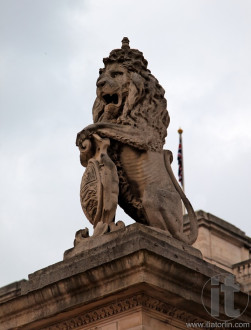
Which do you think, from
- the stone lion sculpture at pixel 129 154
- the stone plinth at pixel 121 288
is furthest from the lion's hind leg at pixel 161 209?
the stone plinth at pixel 121 288

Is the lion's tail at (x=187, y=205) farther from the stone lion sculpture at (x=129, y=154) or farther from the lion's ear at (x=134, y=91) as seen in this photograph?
the lion's ear at (x=134, y=91)

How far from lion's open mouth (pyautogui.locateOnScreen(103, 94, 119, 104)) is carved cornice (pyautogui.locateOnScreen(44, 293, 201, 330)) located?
300 cm

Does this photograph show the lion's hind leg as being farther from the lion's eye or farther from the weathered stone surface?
the weathered stone surface

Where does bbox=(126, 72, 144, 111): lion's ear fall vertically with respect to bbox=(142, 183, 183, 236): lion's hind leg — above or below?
above

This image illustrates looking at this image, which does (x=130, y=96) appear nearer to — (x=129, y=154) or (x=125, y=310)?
(x=129, y=154)

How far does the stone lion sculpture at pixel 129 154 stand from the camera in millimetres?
11945

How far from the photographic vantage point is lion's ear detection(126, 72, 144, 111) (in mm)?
12562

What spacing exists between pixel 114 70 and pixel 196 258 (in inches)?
112

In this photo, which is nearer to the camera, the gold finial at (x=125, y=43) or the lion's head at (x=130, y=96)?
the lion's head at (x=130, y=96)


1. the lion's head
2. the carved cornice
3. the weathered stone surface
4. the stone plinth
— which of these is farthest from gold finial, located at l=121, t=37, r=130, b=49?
the weathered stone surface

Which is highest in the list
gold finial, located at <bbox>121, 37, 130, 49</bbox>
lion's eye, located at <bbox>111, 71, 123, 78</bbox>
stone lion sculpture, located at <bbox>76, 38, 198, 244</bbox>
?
gold finial, located at <bbox>121, 37, 130, 49</bbox>

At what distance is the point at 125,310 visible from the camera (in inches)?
425

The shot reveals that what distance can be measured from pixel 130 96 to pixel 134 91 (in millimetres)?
81

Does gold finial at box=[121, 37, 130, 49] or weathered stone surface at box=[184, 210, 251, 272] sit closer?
gold finial at box=[121, 37, 130, 49]
